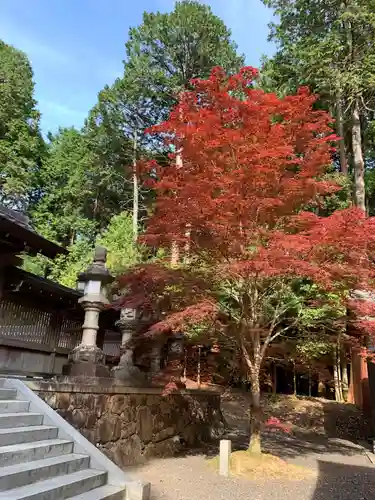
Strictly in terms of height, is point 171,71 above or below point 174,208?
above

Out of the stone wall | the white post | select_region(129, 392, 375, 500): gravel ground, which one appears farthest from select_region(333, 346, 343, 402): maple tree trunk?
the white post

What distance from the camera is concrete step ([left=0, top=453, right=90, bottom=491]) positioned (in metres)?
3.79

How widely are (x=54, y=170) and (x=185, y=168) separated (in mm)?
23029

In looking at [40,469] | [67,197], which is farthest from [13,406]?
[67,197]

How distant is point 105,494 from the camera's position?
441 centimetres

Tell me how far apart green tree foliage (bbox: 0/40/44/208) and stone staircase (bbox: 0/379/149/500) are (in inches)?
827

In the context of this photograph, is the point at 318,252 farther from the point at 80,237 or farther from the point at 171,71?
the point at 80,237

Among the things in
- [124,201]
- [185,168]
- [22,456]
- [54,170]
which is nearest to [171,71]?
[124,201]

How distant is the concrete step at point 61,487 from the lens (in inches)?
145

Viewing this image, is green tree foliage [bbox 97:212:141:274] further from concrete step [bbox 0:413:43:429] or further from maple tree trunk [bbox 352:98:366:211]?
concrete step [bbox 0:413:43:429]

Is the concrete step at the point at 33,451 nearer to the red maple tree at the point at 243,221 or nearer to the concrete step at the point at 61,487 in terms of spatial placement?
the concrete step at the point at 61,487

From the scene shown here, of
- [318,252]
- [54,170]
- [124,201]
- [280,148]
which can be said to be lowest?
[318,252]

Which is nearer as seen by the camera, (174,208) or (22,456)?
(22,456)

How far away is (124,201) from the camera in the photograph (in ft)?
85.5
